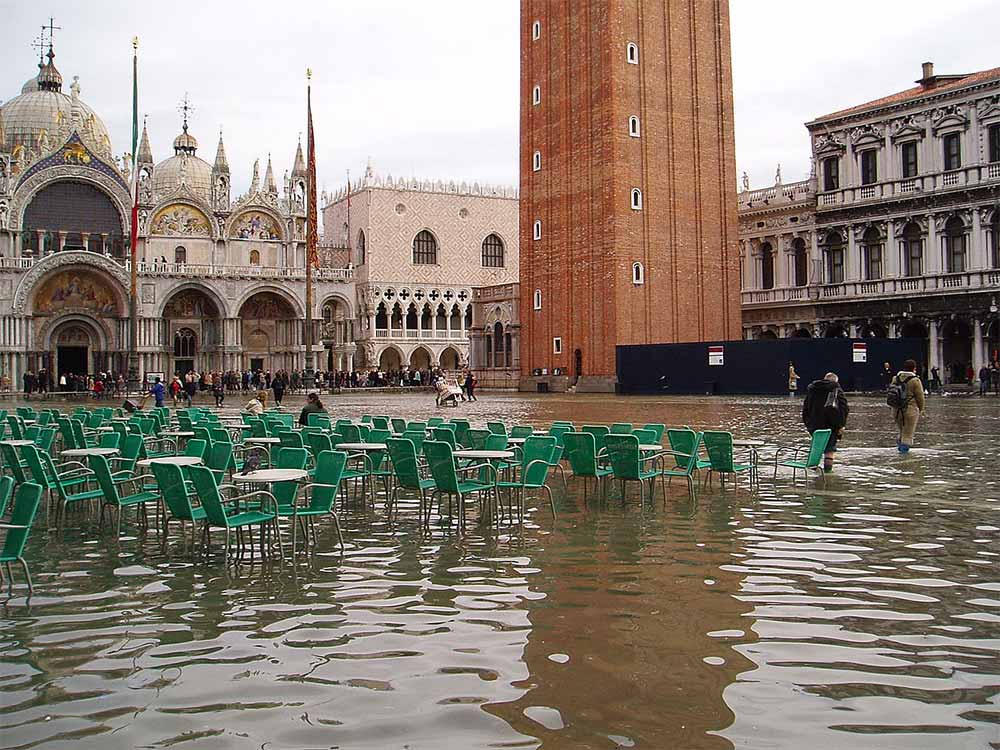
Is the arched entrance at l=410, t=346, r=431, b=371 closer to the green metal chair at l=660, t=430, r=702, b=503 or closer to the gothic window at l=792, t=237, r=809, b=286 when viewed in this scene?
the gothic window at l=792, t=237, r=809, b=286

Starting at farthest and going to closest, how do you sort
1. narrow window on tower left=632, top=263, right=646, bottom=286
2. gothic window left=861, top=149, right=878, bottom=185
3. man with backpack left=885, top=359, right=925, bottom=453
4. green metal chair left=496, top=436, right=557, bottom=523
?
gothic window left=861, top=149, right=878, bottom=185 < narrow window on tower left=632, top=263, right=646, bottom=286 < man with backpack left=885, top=359, right=925, bottom=453 < green metal chair left=496, top=436, right=557, bottom=523

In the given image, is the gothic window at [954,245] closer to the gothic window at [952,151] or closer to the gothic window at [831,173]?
the gothic window at [952,151]

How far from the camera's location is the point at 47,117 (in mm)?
54188

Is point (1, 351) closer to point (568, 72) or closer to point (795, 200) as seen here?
point (568, 72)

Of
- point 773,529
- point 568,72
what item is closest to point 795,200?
point 568,72

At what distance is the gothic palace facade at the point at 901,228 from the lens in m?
38.5

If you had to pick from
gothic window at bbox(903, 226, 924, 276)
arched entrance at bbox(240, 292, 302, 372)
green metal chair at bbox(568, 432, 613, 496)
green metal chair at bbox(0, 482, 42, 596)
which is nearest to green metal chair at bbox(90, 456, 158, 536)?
green metal chair at bbox(0, 482, 42, 596)

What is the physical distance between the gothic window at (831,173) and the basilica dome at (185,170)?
35080 mm

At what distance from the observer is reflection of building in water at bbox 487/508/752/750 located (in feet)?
13.5

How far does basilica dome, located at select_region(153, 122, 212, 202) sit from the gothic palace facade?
33.9m

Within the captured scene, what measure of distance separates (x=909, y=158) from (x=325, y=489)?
131ft

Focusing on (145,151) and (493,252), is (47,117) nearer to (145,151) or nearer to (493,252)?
(145,151)

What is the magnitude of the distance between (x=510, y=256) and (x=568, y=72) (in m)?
25.5

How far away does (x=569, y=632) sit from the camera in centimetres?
539
